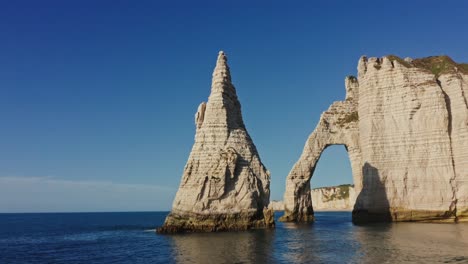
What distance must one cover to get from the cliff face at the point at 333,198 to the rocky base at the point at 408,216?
276 ft

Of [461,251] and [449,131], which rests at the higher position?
[449,131]

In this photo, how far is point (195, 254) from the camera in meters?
29.5

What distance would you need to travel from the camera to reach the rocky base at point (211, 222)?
1780 inches

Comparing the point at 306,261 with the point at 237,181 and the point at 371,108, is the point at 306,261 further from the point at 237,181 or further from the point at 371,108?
the point at 371,108

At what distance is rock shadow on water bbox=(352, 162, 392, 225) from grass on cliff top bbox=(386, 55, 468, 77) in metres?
14.4

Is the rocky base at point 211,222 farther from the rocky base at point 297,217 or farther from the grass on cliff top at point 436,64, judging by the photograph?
the grass on cliff top at point 436,64

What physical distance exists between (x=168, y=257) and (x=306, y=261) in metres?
9.58

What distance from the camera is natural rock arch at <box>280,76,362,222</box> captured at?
203 feet

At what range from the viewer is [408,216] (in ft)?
165

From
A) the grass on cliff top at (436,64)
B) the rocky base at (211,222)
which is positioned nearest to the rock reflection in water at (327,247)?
the rocky base at (211,222)

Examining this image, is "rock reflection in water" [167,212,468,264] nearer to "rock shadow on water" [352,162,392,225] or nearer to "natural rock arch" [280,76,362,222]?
"rock shadow on water" [352,162,392,225]

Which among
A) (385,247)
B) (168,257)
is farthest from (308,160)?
(168,257)

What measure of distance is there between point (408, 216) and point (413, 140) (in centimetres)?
918

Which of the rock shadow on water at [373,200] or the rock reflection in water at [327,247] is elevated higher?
the rock shadow on water at [373,200]
